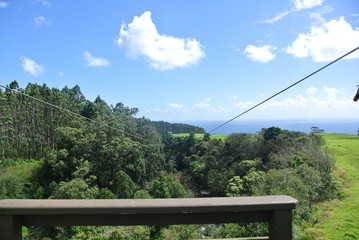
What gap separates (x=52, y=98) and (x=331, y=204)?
2925 centimetres

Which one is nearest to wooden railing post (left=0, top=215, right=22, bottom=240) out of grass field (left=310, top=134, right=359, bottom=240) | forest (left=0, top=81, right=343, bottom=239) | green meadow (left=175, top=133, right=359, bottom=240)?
green meadow (left=175, top=133, right=359, bottom=240)

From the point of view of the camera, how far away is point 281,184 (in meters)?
9.74

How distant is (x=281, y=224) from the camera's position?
81cm

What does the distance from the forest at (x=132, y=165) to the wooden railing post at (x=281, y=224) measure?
8.85 m

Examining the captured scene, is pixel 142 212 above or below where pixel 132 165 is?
above

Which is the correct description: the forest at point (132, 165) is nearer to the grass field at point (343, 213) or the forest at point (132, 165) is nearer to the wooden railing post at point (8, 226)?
the grass field at point (343, 213)

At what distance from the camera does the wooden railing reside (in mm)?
751

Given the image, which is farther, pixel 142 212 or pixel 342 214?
pixel 342 214

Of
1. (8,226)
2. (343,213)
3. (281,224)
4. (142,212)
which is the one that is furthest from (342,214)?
(8,226)

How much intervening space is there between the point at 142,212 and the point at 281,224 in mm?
500

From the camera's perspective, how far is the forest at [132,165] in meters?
11.1

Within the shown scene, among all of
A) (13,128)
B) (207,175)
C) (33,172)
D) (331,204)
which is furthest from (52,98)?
(331,204)

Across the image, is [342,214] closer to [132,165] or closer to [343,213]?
[343,213]

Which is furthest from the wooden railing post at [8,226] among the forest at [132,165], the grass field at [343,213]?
the forest at [132,165]
